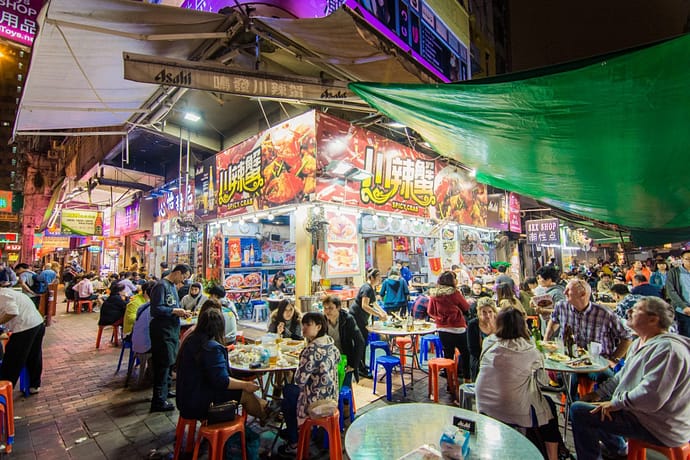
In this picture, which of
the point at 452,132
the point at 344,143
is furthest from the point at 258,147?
the point at 452,132

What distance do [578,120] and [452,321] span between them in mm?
3718

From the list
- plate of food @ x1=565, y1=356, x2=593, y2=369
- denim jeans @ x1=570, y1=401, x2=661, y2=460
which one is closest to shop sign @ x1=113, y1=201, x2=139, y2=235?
plate of food @ x1=565, y1=356, x2=593, y2=369

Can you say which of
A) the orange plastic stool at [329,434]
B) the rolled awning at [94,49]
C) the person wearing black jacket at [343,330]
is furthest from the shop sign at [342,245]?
the orange plastic stool at [329,434]

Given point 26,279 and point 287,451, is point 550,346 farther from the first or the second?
point 26,279

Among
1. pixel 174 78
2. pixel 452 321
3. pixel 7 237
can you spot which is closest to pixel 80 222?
pixel 7 237

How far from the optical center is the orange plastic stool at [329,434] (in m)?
3.15

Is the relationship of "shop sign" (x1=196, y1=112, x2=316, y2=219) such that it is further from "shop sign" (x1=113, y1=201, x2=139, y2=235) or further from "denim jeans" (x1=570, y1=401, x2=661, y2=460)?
"shop sign" (x1=113, y1=201, x2=139, y2=235)

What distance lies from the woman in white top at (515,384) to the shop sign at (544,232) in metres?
15.9

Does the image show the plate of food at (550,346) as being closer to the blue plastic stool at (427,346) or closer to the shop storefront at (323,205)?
the blue plastic stool at (427,346)

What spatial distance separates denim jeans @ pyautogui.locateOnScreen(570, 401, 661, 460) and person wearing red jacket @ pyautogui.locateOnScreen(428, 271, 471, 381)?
8.04 feet

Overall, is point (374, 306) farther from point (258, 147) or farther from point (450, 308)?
point (258, 147)

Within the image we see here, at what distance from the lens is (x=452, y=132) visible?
3.54 meters

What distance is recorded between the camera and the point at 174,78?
304 centimetres

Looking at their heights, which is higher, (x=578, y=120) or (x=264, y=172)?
(x=264, y=172)
